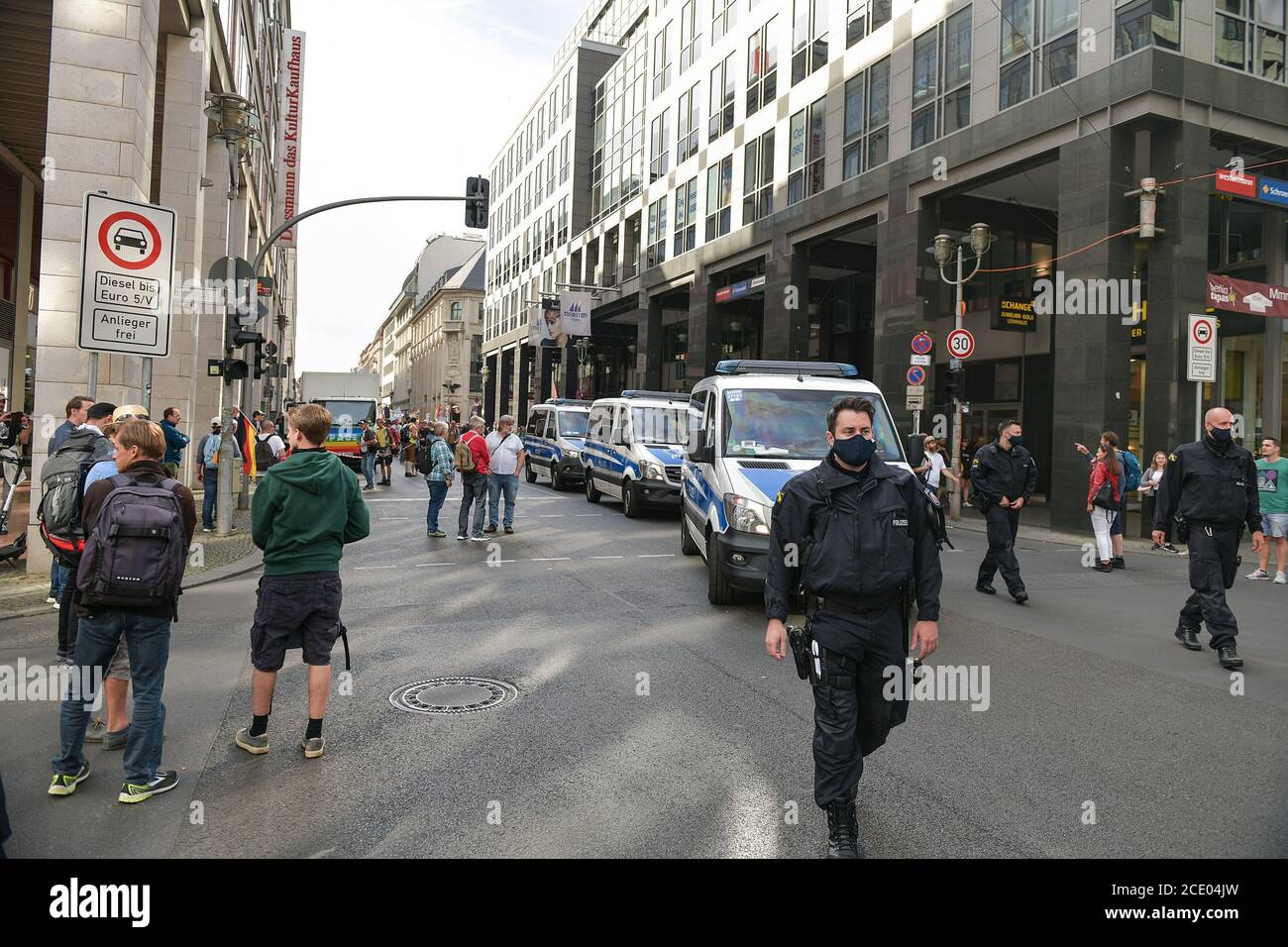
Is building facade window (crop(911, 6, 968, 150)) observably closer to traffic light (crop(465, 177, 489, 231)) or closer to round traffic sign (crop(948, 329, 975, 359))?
round traffic sign (crop(948, 329, 975, 359))

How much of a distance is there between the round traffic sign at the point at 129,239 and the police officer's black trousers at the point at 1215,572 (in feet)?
31.7

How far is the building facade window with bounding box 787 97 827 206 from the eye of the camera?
2642 cm

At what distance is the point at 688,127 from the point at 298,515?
33.9 meters

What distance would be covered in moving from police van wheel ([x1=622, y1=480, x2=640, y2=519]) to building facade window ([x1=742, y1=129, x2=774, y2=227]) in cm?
1535

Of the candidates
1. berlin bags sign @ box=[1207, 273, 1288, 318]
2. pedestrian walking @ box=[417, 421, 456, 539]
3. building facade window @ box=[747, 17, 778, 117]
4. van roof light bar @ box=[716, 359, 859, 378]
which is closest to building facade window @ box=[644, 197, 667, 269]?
building facade window @ box=[747, 17, 778, 117]

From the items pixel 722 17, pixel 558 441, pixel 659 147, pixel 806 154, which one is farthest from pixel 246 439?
pixel 659 147

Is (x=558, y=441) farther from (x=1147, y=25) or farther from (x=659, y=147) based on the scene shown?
(x=659, y=147)

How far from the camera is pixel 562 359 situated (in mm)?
52594

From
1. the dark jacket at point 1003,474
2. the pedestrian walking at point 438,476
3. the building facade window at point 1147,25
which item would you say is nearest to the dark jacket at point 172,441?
the pedestrian walking at point 438,476

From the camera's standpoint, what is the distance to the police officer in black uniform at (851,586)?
3633 mm

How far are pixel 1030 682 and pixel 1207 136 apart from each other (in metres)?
15.6

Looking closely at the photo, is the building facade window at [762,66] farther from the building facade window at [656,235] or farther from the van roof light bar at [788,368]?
the van roof light bar at [788,368]

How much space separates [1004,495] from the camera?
32.0 ft
